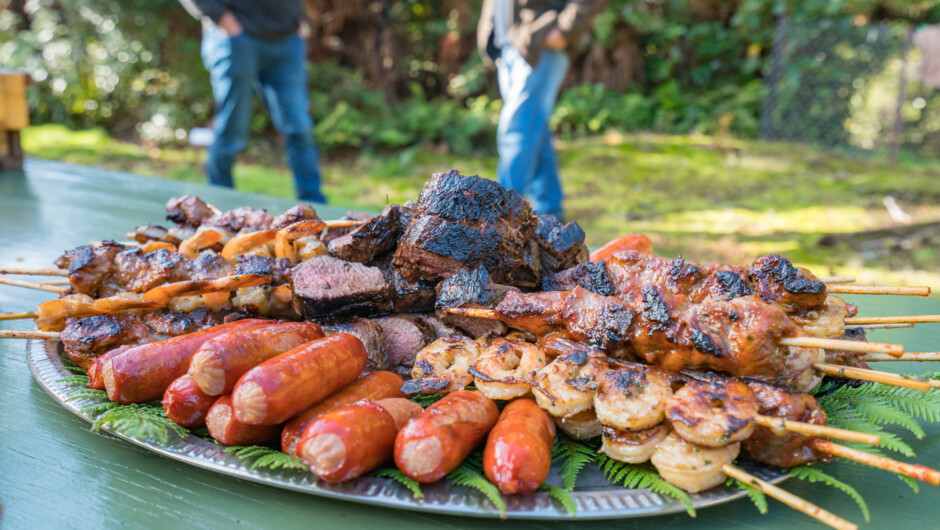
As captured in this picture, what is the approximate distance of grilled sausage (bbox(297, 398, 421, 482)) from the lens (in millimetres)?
1130

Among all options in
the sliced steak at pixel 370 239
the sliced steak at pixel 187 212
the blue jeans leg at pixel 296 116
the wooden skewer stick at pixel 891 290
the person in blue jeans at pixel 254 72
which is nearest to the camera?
the wooden skewer stick at pixel 891 290

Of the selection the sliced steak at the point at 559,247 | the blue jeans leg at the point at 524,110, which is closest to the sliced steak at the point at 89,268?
the sliced steak at the point at 559,247

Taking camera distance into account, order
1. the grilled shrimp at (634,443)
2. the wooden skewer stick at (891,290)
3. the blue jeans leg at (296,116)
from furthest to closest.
Result: the blue jeans leg at (296,116) < the wooden skewer stick at (891,290) < the grilled shrimp at (634,443)

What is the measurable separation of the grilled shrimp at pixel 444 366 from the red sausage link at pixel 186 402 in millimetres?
440

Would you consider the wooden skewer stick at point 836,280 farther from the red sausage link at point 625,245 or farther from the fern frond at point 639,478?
the fern frond at point 639,478

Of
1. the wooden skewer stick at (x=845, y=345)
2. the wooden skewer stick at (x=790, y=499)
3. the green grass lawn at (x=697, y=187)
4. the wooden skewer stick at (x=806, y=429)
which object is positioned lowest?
the green grass lawn at (x=697, y=187)

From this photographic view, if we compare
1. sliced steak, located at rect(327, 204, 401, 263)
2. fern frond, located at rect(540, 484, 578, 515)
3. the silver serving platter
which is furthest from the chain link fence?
fern frond, located at rect(540, 484, 578, 515)

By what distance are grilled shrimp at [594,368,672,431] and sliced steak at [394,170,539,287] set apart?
49 cm

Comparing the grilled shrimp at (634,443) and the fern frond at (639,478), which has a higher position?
the grilled shrimp at (634,443)

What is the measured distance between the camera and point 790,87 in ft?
36.9

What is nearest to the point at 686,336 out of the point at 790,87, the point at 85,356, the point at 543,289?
the point at 543,289

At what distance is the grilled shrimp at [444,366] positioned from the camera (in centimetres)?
142

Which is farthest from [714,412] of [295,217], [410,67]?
[410,67]

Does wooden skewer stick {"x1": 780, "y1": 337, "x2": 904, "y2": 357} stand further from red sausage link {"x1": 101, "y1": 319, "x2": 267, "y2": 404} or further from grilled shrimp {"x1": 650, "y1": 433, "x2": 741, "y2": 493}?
red sausage link {"x1": 101, "y1": 319, "x2": 267, "y2": 404}
